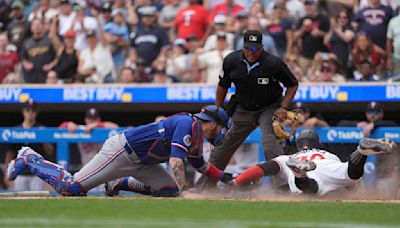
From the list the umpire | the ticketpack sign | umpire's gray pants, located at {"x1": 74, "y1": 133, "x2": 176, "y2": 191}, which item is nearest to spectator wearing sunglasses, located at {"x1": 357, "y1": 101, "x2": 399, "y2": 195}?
the ticketpack sign

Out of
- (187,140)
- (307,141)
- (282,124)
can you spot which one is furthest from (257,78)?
(187,140)

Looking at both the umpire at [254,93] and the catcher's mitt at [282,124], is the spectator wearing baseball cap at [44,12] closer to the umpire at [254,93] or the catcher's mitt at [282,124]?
the umpire at [254,93]

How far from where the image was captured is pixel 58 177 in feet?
35.6

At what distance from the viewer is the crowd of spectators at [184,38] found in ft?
49.6

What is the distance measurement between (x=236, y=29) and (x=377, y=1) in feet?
7.54

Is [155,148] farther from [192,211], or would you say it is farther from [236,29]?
[236,29]

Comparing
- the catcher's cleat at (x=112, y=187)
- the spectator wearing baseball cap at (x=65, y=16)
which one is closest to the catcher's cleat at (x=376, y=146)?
the catcher's cleat at (x=112, y=187)

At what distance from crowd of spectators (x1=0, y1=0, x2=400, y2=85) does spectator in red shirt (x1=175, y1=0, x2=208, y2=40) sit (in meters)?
0.02

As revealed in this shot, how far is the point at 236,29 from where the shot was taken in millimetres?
15914

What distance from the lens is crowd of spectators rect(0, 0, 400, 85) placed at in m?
15.1

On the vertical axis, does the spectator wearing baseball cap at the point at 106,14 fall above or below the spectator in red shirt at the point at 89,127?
above

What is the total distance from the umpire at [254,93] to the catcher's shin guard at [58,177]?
81.6 inches

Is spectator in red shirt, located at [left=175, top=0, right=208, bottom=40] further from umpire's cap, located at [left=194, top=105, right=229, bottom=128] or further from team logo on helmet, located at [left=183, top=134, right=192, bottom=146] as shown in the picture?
team logo on helmet, located at [left=183, top=134, right=192, bottom=146]

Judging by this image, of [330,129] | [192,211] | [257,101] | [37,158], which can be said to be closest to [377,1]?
[330,129]
